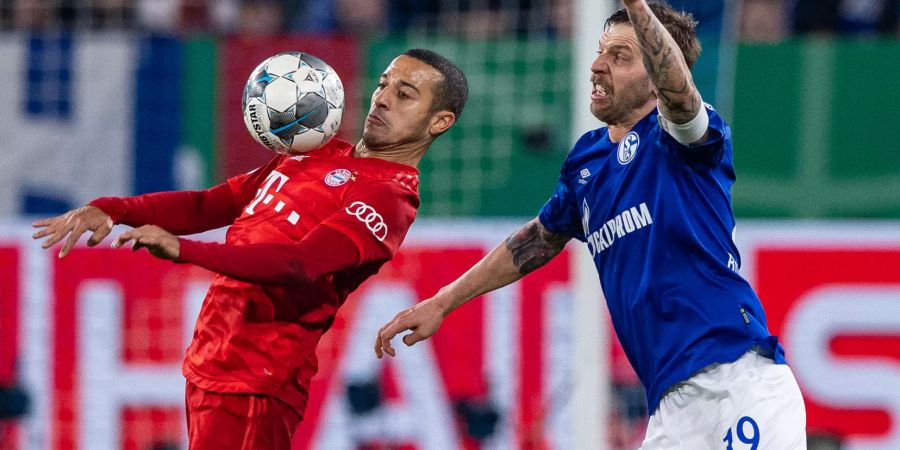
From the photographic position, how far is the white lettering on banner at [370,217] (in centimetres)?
432

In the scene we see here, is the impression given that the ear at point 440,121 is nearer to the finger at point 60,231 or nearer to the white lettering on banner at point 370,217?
the white lettering on banner at point 370,217

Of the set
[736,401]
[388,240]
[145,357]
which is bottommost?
[145,357]

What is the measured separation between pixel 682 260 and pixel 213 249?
142 centimetres

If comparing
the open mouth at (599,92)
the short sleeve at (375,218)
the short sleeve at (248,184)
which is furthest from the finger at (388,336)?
the open mouth at (599,92)

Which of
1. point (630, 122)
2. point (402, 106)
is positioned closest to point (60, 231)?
point (402, 106)

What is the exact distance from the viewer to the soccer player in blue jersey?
13.8 feet

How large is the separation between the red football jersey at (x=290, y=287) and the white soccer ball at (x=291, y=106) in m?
0.10

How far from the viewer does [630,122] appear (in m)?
4.46

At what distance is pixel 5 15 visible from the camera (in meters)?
9.00

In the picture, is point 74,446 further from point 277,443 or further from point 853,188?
point 853,188

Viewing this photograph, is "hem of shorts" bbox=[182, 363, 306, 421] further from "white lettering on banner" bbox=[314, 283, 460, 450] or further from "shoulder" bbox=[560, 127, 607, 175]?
"white lettering on banner" bbox=[314, 283, 460, 450]

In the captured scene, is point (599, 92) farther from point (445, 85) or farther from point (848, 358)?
point (848, 358)

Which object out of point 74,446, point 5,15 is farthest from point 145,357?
point 5,15

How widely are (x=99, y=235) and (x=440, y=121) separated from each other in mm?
1314
